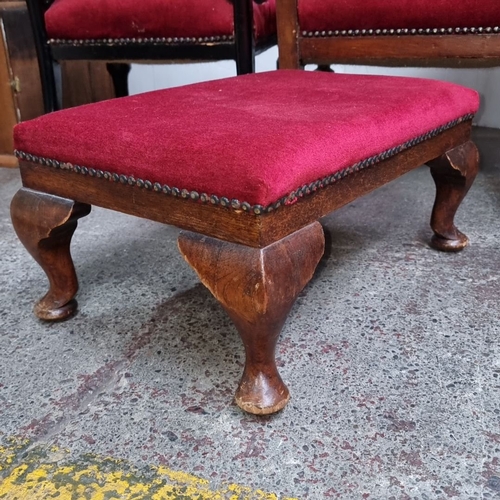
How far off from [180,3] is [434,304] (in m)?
1.11

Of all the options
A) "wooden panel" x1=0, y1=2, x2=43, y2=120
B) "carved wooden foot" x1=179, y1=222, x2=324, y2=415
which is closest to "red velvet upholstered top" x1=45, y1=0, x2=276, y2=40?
"wooden panel" x1=0, y1=2, x2=43, y2=120

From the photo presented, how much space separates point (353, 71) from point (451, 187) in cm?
169

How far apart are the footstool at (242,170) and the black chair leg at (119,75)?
1.30m

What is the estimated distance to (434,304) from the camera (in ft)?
4.07

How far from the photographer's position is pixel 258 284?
0.78m

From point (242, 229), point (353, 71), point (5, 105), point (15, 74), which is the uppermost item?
point (242, 229)

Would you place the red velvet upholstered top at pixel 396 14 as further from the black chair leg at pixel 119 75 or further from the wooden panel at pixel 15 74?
the wooden panel at pixel 15 74

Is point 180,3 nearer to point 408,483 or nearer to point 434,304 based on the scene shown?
point 434,304

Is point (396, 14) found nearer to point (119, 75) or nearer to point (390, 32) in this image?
point (390, 32)

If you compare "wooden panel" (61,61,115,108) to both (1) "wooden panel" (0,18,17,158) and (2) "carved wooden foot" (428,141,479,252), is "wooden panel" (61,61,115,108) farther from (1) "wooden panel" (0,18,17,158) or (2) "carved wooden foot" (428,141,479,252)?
(2) "carved wooden foot" (428,141,479,252)

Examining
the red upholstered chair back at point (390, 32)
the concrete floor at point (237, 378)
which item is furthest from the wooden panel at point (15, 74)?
the red upholstered chair back at point (390, 32)

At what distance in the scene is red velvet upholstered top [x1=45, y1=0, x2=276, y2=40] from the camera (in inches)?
66.1

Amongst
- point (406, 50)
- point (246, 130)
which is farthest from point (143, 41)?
point (246, 130)

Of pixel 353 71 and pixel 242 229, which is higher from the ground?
pixel 242 229
